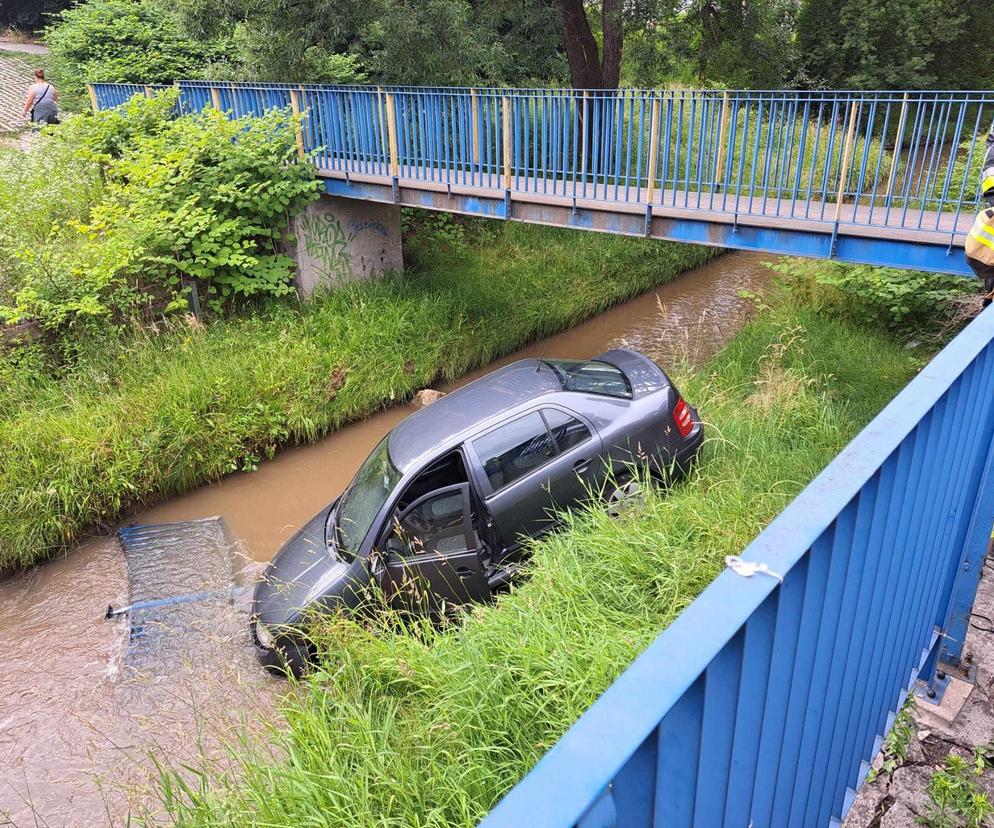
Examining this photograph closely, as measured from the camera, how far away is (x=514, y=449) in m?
5.71

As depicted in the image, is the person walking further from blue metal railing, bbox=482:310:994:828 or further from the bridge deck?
blue metal railing, bbox=482:310:994:828

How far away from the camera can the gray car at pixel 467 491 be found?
536 cm

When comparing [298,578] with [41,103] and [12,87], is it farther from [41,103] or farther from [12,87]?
[12,87]

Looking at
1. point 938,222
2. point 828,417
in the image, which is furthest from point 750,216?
point 828,417

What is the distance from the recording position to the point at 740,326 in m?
13.3

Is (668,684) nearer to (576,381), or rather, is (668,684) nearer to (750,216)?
(576,381)

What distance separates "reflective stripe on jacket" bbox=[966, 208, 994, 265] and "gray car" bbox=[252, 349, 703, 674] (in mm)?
2445

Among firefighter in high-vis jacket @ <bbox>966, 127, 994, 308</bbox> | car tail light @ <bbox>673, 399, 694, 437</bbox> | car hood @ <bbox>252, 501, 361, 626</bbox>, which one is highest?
firefighter in high-vis jacket @ <bbox>966, 127, 994, 308</bbox>

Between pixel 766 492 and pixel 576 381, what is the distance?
1892 millimetres

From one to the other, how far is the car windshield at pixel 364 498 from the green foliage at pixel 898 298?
7.67 metres

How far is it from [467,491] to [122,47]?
738 inches

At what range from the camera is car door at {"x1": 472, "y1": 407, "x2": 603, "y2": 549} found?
18.2 feet

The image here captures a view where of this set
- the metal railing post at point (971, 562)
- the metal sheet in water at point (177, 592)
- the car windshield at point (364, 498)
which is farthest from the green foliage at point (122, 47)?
the metal railing post at point (971, 562)

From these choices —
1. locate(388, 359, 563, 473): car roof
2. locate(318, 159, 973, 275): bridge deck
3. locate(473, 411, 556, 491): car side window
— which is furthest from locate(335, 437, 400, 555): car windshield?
locate(318, 159, 973, 275): bridge deck
